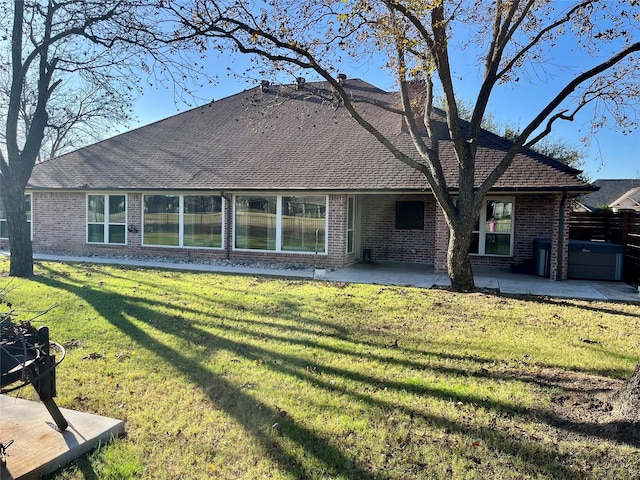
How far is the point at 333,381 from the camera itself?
14.8 feet

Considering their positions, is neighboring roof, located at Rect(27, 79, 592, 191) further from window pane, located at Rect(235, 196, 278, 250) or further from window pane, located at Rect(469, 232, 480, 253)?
window pane, located at Rect(469, 232, 480, 253)

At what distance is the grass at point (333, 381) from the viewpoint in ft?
10.2

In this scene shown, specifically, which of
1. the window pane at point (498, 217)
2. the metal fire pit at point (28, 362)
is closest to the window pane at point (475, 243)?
the window pane at point (498, 217)

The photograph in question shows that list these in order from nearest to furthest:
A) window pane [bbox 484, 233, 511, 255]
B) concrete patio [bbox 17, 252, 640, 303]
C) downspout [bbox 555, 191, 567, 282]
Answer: concrete patio [bbox 17, 252, 640, 303] < downspout [bbox 555, 191, 567, 282] < window pane [bbox 484, 233, 511, 255]

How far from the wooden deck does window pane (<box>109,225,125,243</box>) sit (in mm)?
12437

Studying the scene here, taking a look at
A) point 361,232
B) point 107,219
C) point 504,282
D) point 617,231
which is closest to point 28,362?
point 504,282

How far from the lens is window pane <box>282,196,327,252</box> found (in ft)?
43.9

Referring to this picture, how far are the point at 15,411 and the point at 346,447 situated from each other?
2857 millimetres

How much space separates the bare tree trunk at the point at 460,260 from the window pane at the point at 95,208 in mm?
12489

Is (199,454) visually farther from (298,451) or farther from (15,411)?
(15,411)

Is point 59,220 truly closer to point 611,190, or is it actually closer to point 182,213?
point 182,213

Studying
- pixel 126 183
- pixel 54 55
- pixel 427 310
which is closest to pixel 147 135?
pixel 126 183

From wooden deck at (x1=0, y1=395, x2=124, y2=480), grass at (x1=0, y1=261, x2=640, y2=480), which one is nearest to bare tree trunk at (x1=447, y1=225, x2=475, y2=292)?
grass at (x1=0, y1=261, x2=640, y2=480)

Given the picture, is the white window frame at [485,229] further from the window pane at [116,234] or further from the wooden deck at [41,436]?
the wooden deck at [41,436]
